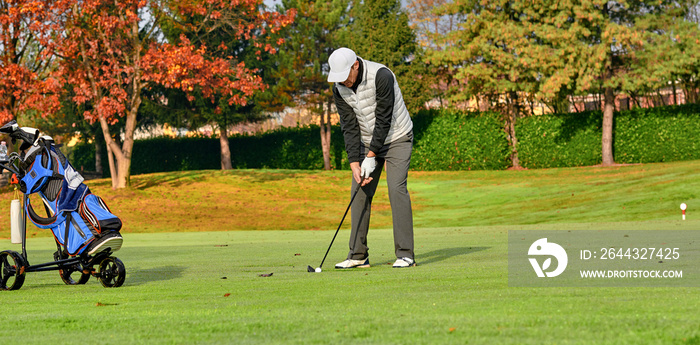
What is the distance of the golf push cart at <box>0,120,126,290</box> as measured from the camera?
20.9 ft

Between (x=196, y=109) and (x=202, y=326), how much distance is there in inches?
1529

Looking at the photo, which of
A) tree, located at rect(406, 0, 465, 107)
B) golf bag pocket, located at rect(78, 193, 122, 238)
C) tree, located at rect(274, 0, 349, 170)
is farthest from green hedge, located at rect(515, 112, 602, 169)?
golf bag pocket, located at rect(78, 193, 122, 238)

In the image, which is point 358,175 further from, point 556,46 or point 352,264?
point 556,46

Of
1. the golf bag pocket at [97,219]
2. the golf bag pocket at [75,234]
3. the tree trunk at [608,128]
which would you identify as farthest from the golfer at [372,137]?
the tree trunk at [608,128]

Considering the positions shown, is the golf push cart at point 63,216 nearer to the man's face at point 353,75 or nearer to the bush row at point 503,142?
the man's face at point 353,75

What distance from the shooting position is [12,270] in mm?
6461

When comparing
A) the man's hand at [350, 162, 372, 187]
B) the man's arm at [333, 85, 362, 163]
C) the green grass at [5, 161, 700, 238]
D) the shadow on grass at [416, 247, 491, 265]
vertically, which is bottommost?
the green grass at [5, 161, 700, 238]

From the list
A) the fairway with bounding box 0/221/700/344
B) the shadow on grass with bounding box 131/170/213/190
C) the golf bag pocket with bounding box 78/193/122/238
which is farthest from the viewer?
the shadow on grass with bounding box 131/170/213/190

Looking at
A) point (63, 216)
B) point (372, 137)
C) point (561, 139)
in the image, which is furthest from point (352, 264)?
point (561, 139)

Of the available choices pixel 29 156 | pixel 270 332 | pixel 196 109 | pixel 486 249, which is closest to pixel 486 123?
pixel 196 109

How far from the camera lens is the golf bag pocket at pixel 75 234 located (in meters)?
6.35

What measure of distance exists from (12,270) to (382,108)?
143 inches

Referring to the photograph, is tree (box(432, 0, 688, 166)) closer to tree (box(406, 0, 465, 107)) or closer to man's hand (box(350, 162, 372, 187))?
tree (box(406, 0, 465, 107))

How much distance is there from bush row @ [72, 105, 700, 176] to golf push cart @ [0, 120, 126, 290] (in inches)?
1201
